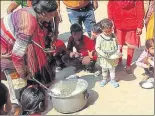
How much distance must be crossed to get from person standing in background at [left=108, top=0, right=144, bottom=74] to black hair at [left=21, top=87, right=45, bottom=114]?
5.03 feet

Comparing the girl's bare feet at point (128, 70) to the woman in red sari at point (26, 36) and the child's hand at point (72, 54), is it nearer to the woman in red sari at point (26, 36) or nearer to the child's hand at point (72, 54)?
the child's hand at point (72, 54)

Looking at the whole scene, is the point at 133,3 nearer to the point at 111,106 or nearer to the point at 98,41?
the point at 98,41

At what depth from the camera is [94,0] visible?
6.19 metres

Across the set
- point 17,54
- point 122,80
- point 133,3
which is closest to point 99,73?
point 122,80

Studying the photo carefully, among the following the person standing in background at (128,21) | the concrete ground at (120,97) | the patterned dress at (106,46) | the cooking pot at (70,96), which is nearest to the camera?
the cooking pot at (70,96)

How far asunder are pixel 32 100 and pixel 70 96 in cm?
45

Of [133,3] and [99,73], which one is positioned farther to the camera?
[99,73]

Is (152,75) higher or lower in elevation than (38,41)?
lower

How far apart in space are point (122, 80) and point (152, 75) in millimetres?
408

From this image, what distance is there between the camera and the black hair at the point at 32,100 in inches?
184

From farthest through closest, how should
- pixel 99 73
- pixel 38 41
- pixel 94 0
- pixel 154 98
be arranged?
1. pixel 94 0
2. pixel 99 73
3. pixel 154 98
4. pixel 38 41

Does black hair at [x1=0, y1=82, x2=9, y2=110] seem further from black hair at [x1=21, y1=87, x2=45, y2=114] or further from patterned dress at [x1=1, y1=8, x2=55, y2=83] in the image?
black hair at [x1=21, y1=87, x2=45, y2=114]

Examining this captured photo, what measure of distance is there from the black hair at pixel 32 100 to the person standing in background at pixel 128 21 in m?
1.53

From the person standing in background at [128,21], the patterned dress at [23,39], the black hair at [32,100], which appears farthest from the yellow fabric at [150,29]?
the black hair at [32,100]
